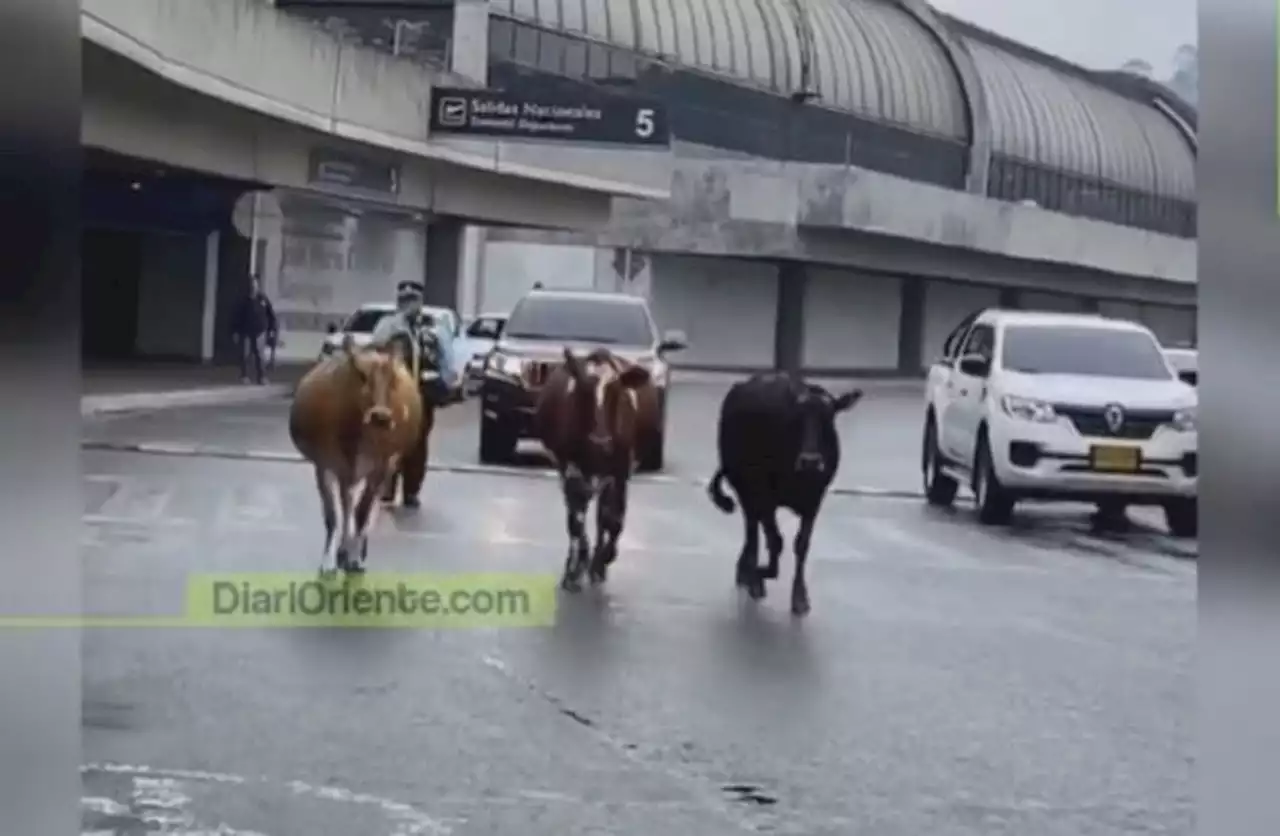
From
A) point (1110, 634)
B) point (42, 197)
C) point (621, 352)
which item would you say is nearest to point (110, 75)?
point (42, 197)

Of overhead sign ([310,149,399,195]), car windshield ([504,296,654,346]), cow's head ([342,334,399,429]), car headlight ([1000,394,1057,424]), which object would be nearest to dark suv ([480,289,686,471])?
car windshield ([504,296,654,346])

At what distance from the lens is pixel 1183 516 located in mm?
3322

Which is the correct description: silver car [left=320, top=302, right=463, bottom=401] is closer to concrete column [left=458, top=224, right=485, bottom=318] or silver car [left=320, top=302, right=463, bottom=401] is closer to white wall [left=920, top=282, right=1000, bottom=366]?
concrete column [left=458, top=224, right=485, bottom=318]

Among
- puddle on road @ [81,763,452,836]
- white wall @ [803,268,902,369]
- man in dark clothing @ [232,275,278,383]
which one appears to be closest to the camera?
puddle on road @ [81,763,452,836]

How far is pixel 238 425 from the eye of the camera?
3.33 meters

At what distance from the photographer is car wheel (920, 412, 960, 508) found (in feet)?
11.4

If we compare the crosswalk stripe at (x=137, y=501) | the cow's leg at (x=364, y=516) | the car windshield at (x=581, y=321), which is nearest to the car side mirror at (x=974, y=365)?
the car windshield at (x=581, y=321)

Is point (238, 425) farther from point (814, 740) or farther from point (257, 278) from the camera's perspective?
point (814, 740)

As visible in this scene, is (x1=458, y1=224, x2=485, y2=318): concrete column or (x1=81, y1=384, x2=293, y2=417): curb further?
(x1=458, y1=224, x2=485, y2=318): concrete column

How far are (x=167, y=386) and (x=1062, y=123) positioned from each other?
1.13 meters

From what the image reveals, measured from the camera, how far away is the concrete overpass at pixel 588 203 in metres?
3.25

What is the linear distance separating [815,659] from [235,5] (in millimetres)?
1012

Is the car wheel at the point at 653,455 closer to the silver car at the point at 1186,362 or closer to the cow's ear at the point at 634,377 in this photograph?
the cow's ear at the point at 634,377

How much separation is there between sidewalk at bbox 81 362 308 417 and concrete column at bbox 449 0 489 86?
40 cm
